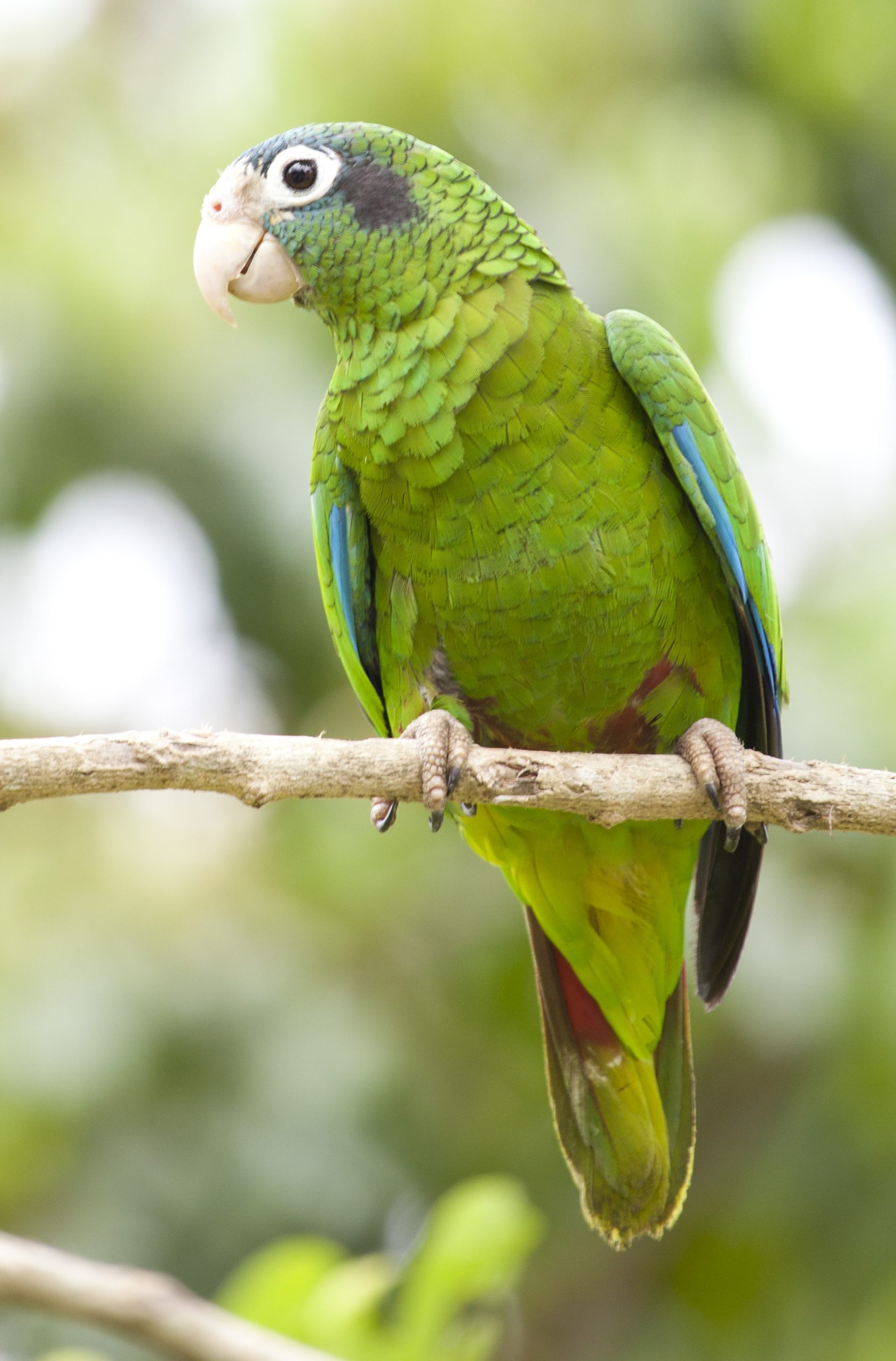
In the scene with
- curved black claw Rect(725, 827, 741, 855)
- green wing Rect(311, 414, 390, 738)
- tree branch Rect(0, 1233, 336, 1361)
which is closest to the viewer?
tree branch Rect(0, 1233, 336, 1361)

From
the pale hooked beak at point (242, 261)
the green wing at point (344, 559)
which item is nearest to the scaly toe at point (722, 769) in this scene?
the green wing at point (344, 559)

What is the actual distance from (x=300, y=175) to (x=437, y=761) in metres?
1.12

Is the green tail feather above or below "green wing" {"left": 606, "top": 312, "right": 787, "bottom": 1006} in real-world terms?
below

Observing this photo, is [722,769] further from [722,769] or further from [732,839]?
[732,839]

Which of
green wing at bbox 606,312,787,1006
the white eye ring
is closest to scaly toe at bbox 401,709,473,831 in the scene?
green wing at bbox 606,312,787,1006

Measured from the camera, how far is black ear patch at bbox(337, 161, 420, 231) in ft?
7.47

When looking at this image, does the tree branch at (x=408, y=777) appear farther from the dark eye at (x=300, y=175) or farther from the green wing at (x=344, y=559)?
the dark eye at (x=300, y=175)

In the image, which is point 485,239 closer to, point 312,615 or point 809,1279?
point 312,615

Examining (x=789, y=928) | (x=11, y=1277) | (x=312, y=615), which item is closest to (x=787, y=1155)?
(x=789, y=928)

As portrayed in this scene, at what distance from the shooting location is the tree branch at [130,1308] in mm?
1652

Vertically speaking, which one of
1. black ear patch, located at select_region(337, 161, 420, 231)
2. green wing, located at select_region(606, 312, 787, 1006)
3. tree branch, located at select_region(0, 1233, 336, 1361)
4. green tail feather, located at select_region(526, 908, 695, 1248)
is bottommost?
tree branch, located at select_region(0, 1233, 336, 1361)

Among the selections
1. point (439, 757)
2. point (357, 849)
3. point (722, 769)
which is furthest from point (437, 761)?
point (357, 849)

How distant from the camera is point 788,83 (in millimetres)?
4266

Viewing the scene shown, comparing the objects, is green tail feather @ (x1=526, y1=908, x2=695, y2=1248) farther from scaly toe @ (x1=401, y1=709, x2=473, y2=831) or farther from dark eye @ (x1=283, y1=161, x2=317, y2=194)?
dark eye @ (x1=283, y1=161, x2=317, y2=194)
